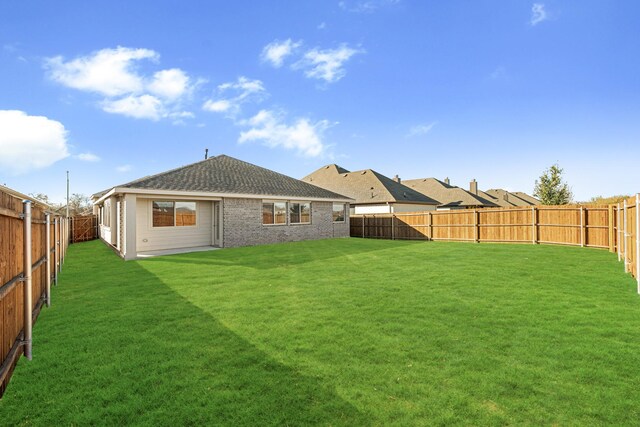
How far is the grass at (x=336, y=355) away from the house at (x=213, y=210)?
24.5 feet

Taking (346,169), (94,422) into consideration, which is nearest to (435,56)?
(94,422)

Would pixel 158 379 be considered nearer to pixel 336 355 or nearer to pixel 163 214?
pixel 336 355

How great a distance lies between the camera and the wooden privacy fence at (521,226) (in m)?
12.4

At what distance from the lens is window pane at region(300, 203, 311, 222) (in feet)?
68.2

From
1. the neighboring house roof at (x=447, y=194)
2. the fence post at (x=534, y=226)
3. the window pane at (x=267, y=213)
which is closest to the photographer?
the fence post at (x=534, y=226)

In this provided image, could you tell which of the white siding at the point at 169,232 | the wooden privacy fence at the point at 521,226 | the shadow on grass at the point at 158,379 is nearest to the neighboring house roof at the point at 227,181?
the white siding at the point at 169,232

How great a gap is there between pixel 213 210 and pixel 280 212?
13.8 ft

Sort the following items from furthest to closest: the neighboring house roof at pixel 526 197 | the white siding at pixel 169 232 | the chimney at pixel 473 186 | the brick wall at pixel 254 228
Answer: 1. the neighboring house roof at pixel 526 197
2. the chimney at pixel 473 186
3. the brick wall at pixel 254 228
4. the white siding at pixel 169 232

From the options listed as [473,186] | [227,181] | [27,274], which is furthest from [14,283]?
[473,186]

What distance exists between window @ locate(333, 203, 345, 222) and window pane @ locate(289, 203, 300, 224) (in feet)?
12.2

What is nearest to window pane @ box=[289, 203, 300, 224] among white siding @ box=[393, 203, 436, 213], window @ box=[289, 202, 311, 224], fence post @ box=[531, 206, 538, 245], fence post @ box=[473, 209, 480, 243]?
window @ box=[289, 202, 311, 224]

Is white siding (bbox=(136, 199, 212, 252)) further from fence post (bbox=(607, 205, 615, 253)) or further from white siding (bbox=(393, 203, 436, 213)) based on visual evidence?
white siding (bbox=(393, 203, 436, 213))

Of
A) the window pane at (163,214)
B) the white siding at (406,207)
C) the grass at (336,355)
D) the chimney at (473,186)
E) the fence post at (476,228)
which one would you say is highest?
the chimney at (473,186)

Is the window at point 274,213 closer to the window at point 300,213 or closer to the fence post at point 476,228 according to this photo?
the window at point 300,213
